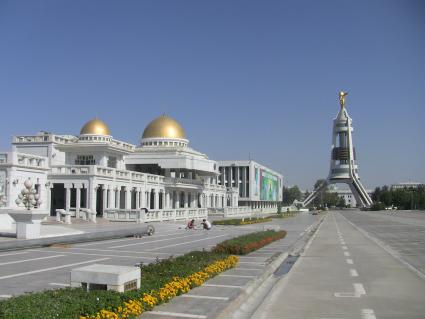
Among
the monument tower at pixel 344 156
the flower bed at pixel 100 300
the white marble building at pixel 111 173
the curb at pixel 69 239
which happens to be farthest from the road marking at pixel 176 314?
the monument tower at pixel 344 156

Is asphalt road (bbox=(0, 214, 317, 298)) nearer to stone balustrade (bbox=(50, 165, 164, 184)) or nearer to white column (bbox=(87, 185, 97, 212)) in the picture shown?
white column (bbox=(87, 185, 97, 212))

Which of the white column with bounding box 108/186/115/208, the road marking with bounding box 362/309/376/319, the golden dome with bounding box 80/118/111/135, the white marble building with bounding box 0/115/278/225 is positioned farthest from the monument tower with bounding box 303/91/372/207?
the road marking with bounding box 362/309/376/319

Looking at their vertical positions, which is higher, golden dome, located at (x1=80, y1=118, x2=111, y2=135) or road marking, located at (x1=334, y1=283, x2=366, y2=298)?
golden dome, located at (x1=80, y1=118, x2=111, y2=135)

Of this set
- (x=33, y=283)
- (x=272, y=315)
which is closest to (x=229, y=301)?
(x=272, y=315)

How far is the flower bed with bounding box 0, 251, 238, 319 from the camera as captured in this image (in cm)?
722

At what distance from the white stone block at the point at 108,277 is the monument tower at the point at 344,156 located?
164 m

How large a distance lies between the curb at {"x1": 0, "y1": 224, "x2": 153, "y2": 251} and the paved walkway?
10.7 m

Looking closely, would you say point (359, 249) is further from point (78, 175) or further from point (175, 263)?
point (78, 175)

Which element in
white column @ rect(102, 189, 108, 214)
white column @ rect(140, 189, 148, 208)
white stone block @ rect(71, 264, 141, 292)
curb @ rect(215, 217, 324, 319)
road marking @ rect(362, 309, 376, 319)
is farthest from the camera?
white column @ rect(140, 189, 148, 208)

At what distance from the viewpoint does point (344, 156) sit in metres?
170

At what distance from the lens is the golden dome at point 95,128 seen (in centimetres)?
6806

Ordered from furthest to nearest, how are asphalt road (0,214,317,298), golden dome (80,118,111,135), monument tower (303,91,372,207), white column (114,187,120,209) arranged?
monument tower (303,91,372,207)
golden dome (80,118,111,135)
white column (114,187,120,209)
asphalt road (0,214,317,298)

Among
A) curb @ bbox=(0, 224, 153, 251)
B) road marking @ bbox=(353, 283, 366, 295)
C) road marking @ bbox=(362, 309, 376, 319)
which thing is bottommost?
road marking @ bbox=(353, 283, 366, 295)

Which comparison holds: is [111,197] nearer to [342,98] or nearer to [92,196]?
[92,196]
